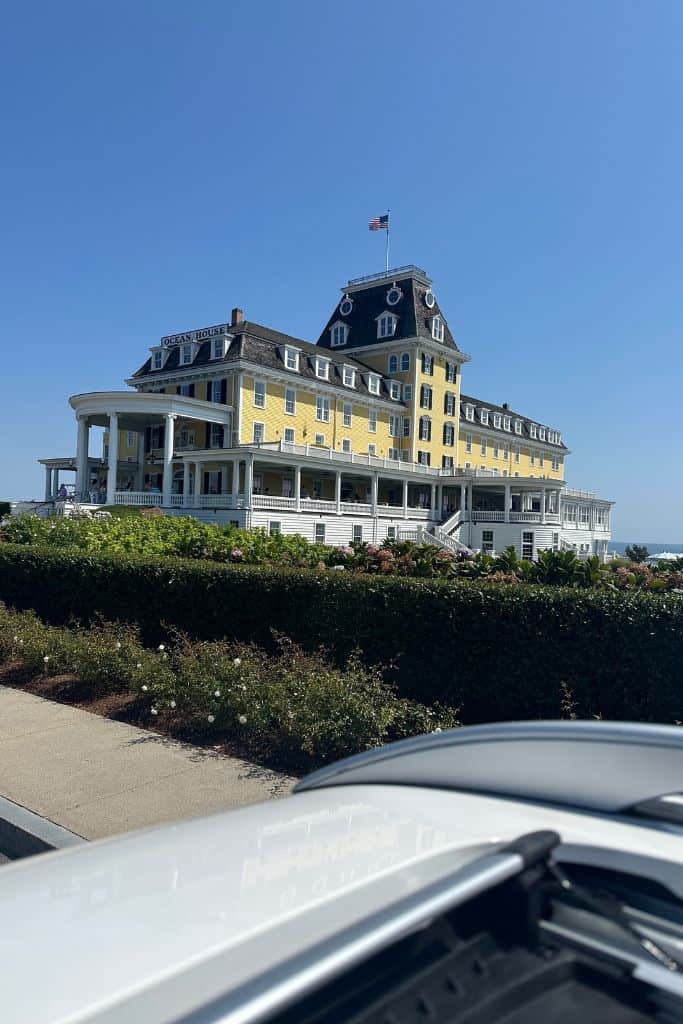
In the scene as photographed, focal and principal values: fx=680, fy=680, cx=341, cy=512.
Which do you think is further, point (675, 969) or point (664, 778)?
point (664, 778)

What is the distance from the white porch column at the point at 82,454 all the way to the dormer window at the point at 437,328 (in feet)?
94.6

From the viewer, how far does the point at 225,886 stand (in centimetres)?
147

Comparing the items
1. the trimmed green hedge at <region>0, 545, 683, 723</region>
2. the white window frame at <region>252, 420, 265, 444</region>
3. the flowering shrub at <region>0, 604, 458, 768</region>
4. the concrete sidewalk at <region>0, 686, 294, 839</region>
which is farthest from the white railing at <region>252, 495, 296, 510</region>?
the concrete sidewalk at <region>0, 686, 294, 839</region>

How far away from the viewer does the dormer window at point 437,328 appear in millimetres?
56428

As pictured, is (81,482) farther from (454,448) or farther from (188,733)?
(188,733)

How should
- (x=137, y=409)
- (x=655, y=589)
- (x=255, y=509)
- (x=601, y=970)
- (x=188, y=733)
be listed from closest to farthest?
1. (x=601, y=970)
2. (x=188, y=733)
3. (x=655, y=589)
4. (x=255, y=509)
5. (x=137, y=409)

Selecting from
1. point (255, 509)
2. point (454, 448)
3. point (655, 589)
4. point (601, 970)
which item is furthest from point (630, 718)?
point (454, 448)

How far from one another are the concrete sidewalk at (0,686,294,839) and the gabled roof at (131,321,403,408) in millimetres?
38157

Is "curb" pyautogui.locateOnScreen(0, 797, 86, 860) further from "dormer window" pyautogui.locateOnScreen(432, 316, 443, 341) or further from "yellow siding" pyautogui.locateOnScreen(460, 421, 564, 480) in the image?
"yellow siding" pyautogui.locateOnScreen(460, 421, 564, 480)

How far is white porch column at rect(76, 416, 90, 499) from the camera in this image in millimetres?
41431

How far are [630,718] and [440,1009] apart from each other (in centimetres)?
548

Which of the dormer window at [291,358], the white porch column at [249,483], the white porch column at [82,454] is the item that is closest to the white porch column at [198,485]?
the white porch column at [249,483]

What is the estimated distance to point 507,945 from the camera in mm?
1281

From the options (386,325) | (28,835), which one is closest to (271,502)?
(386,325)
